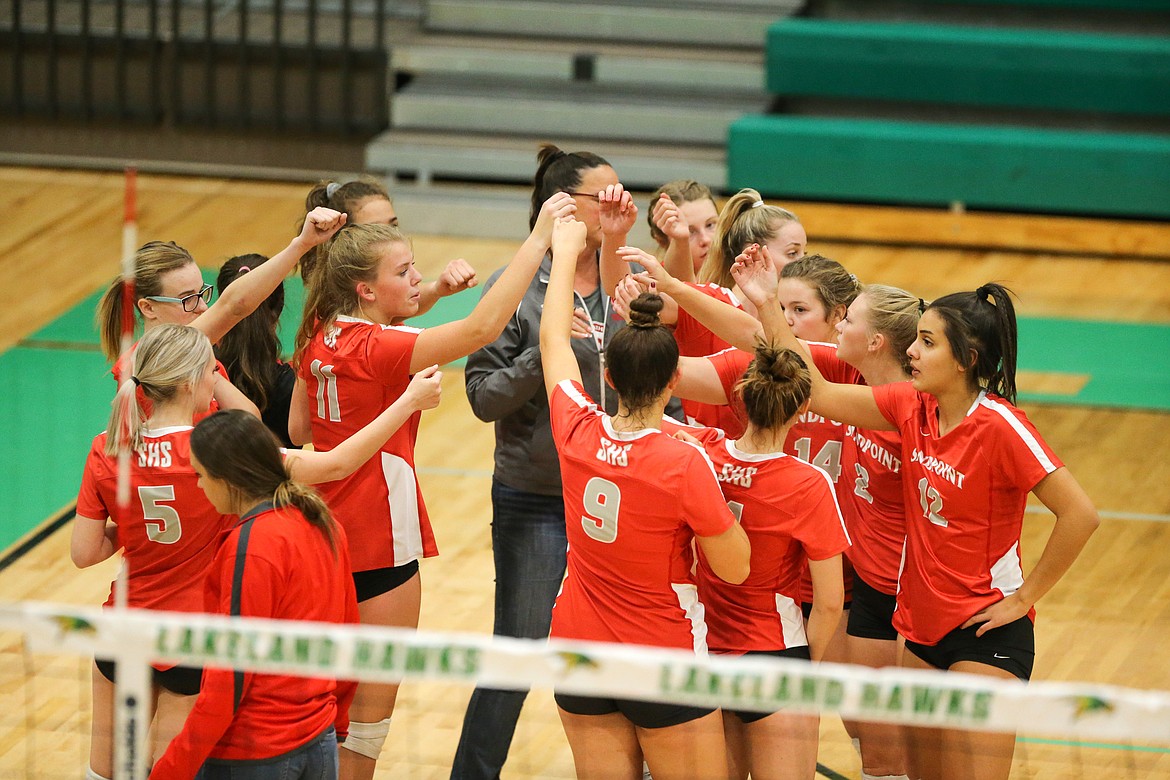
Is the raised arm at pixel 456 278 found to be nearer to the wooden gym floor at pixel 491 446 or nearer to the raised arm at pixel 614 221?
the raised arm at pixel 614 221

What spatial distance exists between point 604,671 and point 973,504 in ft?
3.76

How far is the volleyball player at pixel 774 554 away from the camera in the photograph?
2902 millimetres

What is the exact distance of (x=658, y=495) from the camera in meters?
2.74

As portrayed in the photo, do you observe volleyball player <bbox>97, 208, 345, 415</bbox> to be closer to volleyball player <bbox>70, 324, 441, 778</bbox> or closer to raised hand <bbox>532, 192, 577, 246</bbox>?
volleyball player <bbox>70, 324, 441, 778</bbox>

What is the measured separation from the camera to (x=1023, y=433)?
303cm

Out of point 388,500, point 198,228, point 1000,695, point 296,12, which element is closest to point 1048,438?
point 388,500

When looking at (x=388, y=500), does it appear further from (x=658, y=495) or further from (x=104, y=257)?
(x=104, y=257)

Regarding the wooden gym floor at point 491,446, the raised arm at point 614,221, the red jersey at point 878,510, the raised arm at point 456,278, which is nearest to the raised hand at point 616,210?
the raised arm at point 614,221

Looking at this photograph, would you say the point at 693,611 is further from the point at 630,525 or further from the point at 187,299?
the point at 187,299

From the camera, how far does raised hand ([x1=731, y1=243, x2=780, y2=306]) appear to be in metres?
3.31

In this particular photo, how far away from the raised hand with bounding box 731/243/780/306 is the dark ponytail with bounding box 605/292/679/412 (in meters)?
0.57

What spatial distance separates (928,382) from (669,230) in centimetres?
86

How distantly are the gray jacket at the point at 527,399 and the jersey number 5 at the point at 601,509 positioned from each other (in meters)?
0.82

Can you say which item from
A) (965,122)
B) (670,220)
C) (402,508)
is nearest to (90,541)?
(402,508)
